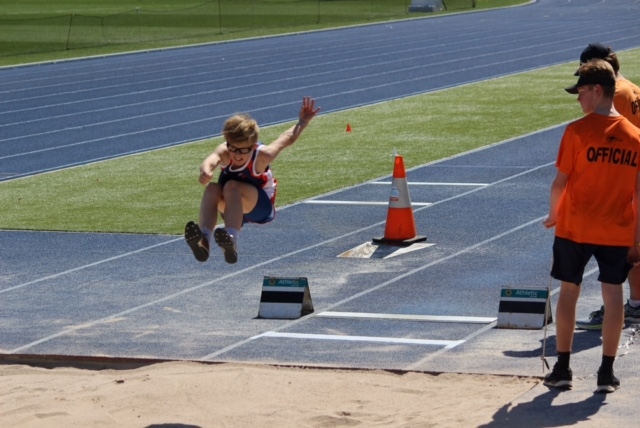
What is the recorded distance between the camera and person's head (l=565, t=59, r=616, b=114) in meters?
7.95

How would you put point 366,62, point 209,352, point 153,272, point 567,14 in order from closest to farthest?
point 209,352, point 153,272, point 366,62, point 567,14

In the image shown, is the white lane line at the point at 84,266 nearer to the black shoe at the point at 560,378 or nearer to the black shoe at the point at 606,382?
the black shoe at the point at 560,378

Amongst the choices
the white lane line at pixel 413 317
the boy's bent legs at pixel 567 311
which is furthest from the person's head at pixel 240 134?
the boy's bent legs at pixel 567 311

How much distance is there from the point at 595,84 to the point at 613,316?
1454 mm

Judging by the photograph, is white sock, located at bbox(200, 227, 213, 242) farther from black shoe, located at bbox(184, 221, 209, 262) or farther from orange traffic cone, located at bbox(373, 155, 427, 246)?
orange traffic cone, located at bbox(373, 155, 427, 246)

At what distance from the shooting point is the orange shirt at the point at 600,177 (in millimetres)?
7977

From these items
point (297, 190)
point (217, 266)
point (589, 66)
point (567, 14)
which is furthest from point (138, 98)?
point (567, 14)

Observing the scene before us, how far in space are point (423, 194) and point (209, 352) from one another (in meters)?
6.97

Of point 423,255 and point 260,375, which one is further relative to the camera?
point 423,255

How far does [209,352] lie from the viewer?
9.53m

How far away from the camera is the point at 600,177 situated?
26.2 feet

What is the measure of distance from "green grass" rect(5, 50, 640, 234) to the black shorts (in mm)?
6727

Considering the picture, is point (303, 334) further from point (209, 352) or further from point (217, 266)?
point (217, 266)

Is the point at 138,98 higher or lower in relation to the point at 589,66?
lower
